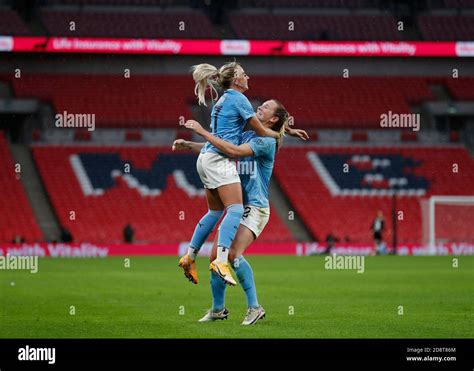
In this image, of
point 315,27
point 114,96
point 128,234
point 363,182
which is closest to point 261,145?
point 128,234

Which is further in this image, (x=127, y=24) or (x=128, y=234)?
(x=127, y=24)

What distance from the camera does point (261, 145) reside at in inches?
464

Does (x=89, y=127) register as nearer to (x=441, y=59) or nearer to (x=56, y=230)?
(x=56, y=230)

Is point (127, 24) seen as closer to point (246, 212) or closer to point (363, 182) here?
point (363, 182)

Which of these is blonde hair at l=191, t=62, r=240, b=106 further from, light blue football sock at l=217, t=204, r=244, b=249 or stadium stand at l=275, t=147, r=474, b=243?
stadium stand at l=275, t=147, r=474, b=243

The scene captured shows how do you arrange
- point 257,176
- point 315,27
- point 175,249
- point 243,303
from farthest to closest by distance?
point 315,27
point 175,249
point 243,303
point 257,176

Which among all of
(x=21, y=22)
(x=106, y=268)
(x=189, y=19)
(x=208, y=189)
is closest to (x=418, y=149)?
(x=189, y=19)

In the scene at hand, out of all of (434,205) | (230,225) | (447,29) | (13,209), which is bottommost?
(230,225)

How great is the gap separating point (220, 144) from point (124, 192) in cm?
2854

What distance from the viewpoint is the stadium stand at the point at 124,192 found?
3784 cm

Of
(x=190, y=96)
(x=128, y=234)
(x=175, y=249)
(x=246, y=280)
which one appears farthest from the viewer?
(x=190, y=96)

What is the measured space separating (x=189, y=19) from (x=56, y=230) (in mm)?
10091

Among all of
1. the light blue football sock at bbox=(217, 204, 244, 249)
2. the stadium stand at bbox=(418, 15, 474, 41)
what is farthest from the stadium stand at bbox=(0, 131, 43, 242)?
the light blue football sock at bbox=(217, 204, 244, 249)

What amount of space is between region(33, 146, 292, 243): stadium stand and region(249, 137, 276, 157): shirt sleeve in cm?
2552
